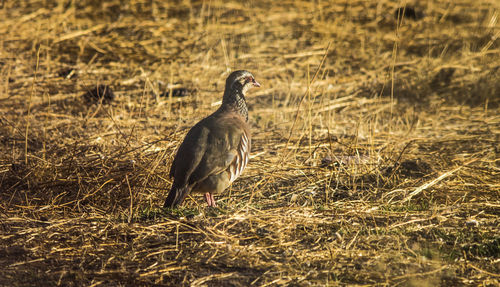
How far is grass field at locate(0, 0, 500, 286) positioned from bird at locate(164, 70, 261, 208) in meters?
0.18

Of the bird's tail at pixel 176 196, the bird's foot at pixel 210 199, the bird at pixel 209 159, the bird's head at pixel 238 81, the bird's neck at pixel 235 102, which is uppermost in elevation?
the bird's head at pixel 238 81

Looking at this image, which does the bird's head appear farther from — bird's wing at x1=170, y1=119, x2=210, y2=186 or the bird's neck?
bird's wing at x1=170, y1=119, x2=210, y2=186

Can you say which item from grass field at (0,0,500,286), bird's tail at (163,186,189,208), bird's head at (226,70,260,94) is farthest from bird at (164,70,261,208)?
bird's head at (226,70,260,94)

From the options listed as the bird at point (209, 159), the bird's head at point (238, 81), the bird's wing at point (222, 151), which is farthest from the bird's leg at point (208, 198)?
the bird's head at point (238, 81)

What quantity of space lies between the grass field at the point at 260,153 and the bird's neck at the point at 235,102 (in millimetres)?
469

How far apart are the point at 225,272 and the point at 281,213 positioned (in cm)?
73

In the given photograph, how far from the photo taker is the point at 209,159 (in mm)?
3496

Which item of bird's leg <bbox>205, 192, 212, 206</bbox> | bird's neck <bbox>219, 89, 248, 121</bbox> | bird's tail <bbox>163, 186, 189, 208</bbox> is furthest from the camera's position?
bird's neck <bbox>219, 89, 248, 121</bbox>

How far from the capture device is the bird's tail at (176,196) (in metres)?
3.42

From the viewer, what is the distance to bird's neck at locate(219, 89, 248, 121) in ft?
13.5

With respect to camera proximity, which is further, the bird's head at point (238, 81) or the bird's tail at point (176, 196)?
the bird's head at point (238, 81)

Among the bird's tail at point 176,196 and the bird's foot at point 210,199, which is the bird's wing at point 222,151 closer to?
the bird's tail at point 176,196

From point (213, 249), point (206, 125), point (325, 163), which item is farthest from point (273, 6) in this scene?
point (213, 249)

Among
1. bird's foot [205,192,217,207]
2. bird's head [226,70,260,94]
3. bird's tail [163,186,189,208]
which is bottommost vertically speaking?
bird's foot [205,192,217,207]
